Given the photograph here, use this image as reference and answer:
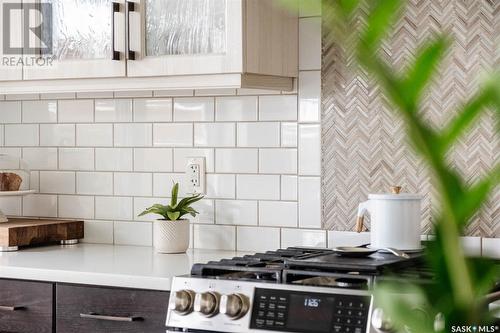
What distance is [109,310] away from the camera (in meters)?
2.38

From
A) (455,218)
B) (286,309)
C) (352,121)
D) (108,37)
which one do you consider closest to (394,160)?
(352,121)

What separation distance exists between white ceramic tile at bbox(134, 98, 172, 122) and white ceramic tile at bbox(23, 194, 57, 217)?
523 mm

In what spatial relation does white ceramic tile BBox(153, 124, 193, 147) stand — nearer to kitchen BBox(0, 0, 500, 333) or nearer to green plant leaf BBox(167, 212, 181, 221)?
kitchen BBox(0, 0, 500, 333)

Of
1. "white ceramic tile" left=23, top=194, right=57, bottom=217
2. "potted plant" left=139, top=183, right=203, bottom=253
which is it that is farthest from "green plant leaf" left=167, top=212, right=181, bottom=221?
"white ceramic tile" left=23, top=194, right=57, bottom=217

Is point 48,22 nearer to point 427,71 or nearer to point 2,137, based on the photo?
point 2,137

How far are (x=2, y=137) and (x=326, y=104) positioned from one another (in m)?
1.45

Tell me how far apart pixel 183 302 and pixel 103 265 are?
20.0 inches

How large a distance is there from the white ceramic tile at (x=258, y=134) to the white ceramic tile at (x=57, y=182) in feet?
2.50

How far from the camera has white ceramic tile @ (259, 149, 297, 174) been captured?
2838 mm

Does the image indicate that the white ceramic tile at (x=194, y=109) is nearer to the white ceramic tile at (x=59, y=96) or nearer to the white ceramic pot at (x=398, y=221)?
the white ceramic tile at (x=59, y=96)

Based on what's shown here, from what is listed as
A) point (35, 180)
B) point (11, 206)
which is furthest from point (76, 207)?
point (11, 206)

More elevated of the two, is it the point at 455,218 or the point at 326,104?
the point at 326,104

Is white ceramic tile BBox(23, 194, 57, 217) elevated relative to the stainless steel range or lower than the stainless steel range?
elevated

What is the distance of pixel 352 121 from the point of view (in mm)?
2727
